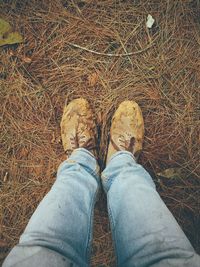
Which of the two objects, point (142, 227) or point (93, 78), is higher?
point (93, 78)

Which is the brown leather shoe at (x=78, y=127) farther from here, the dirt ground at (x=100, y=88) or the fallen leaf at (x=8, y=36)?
the fallen leaf at (x=8, y=36)

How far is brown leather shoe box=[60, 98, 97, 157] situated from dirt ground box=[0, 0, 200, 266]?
5 centimetres

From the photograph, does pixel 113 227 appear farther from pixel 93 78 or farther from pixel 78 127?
pixel 93 78

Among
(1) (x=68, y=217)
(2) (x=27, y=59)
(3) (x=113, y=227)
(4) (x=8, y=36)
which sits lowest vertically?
(3) (x=113, y=227)

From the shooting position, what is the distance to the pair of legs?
3.30 feet

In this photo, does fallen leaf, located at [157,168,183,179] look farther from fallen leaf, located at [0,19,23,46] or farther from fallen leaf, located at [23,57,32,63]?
fallen leaf, located at [0,19,23,46]

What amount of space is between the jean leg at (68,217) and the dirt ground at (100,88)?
1.19ft

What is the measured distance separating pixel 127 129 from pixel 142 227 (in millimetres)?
745

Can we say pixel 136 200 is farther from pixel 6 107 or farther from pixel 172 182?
pixel 6 107

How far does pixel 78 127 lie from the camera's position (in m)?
1.81

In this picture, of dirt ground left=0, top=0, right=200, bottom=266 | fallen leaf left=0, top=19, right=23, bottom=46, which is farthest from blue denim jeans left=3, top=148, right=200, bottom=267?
fallen leaf left=0, top=19, right=23, bottom=46

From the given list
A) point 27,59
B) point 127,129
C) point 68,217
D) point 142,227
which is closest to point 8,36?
point 27,59

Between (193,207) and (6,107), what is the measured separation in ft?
3.85

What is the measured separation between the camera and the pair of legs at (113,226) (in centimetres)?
100
